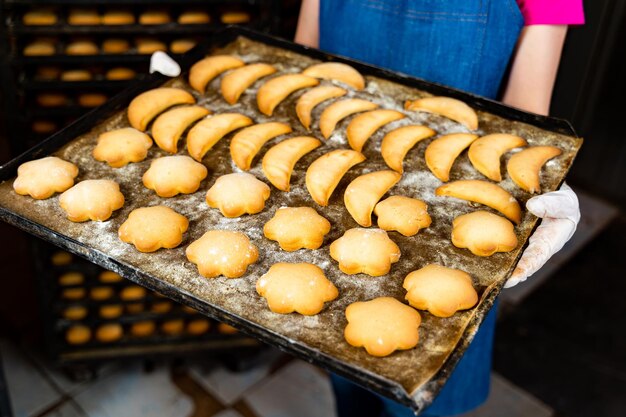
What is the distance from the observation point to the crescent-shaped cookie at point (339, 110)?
1.85 m

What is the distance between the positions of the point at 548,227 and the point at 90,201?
1.06 m

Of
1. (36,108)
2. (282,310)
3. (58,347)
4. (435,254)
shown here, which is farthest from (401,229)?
(58,347)

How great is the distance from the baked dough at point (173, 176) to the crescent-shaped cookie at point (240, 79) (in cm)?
33

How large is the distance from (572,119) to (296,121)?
99.0 inches

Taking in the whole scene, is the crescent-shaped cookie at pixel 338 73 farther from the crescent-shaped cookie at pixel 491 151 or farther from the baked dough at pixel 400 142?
the crescent-shaped cookie at pixel 491 151

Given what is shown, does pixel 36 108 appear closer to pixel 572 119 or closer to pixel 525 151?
pixel 525 151

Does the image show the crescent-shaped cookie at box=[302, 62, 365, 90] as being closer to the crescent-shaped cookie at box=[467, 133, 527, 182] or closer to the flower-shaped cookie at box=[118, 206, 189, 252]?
the crescent-shaped cookie at box=[467, 133, 527, 182]

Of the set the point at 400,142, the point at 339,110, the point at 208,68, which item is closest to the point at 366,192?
the point at 400,142

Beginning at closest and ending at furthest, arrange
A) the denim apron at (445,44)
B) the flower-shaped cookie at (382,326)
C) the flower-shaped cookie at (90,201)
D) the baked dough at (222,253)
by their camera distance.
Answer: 1. the flower-shaped cookie at (382,326)
2. the baked dough at (222,253)
3. the flower-shaped cookie at (90,201)
4. the denim apron at (445,44)

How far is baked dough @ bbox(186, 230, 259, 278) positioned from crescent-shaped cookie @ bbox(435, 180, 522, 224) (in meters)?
0.51

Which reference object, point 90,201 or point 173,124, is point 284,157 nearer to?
point 173,124

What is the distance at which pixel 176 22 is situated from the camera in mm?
2289

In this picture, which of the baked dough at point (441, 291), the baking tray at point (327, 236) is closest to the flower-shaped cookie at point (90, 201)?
the baking tray at point (327, 236)

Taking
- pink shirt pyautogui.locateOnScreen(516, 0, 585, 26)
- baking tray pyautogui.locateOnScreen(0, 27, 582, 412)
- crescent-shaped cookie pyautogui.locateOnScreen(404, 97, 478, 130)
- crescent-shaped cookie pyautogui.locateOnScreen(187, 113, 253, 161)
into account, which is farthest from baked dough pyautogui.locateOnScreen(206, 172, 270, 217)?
pink shirt pyautogui.locateOnScreen(516, 0, 585, 26)
